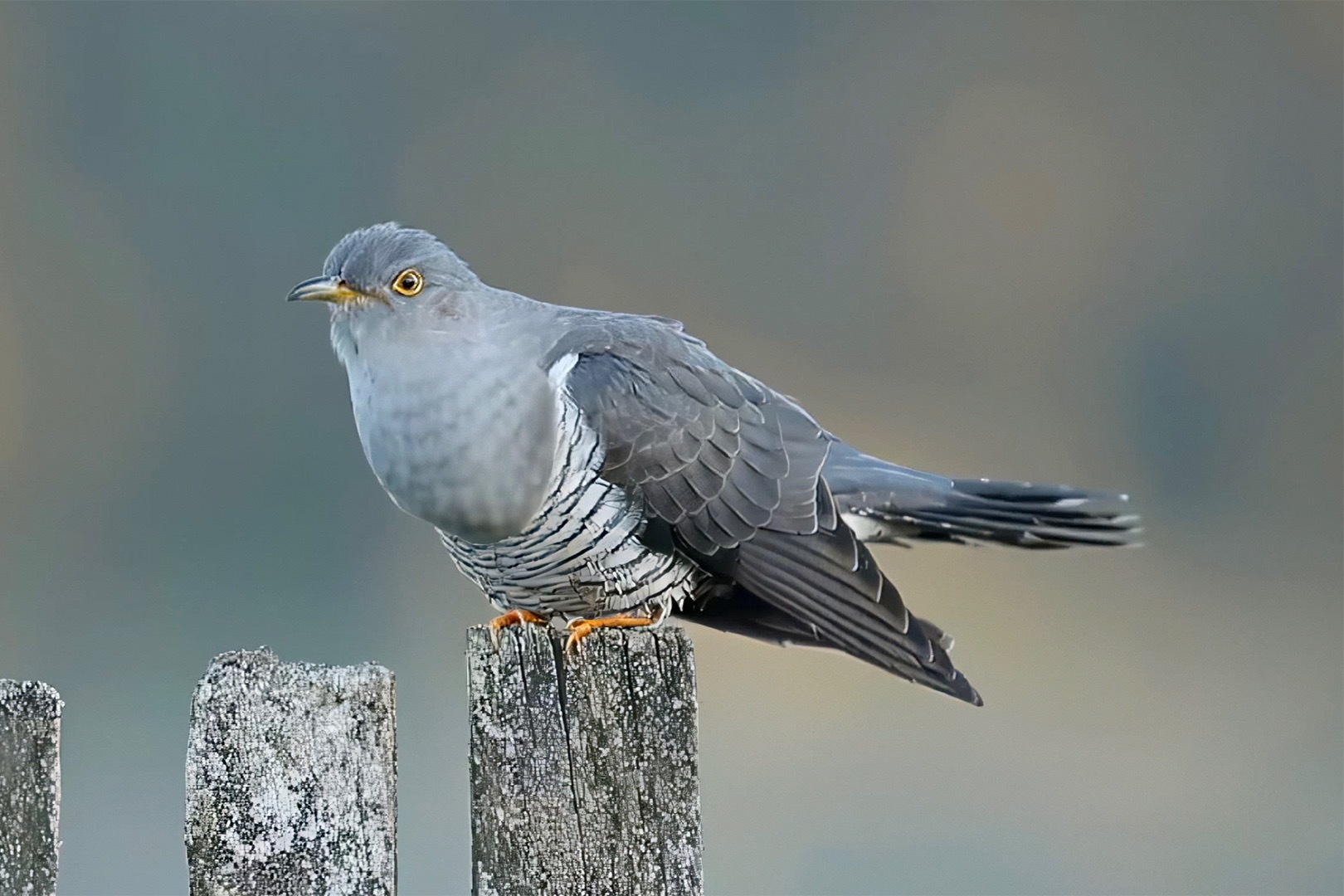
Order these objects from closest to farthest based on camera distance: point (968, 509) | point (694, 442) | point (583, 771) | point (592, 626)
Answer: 1. point (583, 771)
2. point (592, 626)
3. point (694, 442)
4. point (968, 509)

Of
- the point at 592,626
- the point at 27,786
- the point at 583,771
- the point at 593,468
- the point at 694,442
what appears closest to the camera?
the point at 27,786

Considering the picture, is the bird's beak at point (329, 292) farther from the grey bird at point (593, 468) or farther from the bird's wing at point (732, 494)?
the bird's wing at point (732, 494)

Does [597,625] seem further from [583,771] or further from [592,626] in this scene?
[583,771]

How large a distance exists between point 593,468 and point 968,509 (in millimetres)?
738

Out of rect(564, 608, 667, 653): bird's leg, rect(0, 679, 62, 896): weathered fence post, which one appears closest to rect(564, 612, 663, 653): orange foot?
rect(564, 608, 667, 653): bird's leg

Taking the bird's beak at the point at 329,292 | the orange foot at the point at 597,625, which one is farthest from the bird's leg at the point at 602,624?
the bird's beak at the point at 329,292

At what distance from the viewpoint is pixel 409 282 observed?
2.18m

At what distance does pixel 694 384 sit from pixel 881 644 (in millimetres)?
507

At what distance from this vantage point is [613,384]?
2189 mm

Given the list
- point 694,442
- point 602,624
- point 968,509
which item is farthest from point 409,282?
point 968,509

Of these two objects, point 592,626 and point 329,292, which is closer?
point 592,626

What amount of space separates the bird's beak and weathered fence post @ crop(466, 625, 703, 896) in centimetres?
95

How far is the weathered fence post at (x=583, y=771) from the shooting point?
4.42 feet

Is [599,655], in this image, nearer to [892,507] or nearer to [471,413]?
[471,413]
